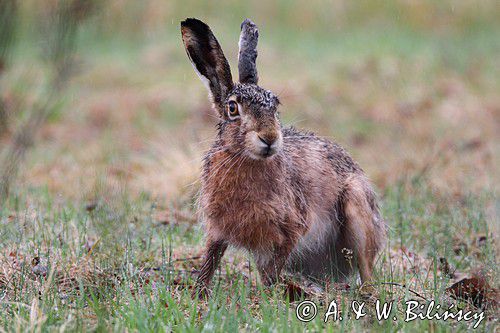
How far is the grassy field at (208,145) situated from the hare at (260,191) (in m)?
0.22

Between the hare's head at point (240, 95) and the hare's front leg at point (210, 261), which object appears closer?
the hare's head at point (240, 95)

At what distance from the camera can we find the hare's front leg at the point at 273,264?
4617mm

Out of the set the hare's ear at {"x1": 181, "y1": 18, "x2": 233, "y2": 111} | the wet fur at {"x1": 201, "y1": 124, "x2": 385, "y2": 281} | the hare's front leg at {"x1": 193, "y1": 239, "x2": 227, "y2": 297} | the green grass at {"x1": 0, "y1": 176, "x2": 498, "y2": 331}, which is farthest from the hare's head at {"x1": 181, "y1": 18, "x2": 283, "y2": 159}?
the green grass at {"x1": 0, "y1": 176, "x2": 498, "y2": 331}

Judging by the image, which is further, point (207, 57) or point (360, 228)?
point (360, 228)

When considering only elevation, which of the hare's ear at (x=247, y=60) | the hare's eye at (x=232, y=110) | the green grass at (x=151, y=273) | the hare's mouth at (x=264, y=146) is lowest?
the green grass at (x=151, y=273)

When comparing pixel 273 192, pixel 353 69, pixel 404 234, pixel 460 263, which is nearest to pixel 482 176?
pixel 404 234

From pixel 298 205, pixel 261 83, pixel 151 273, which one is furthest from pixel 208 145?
pixel 261 83

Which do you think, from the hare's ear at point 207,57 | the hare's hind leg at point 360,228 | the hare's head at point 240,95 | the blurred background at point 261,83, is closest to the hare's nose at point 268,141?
the hare's head at point 240,95

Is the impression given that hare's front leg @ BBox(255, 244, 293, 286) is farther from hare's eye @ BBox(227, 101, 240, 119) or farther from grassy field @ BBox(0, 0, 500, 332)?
hare's eye @ BBox(227, 101, 240, 119)

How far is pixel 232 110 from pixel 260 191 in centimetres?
51

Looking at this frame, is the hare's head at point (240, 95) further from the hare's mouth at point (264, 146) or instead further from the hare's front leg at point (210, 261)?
the hare's front leg at point (210, 261)

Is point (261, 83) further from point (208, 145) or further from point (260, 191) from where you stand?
point (260, 191)

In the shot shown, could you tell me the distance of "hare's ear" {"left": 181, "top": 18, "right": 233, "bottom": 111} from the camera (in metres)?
4.69

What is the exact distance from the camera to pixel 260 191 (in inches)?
181
